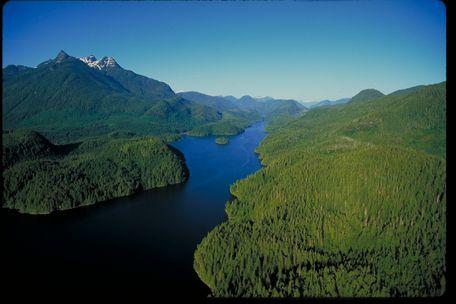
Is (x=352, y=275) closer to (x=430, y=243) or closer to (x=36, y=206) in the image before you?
(x=430, y=243)

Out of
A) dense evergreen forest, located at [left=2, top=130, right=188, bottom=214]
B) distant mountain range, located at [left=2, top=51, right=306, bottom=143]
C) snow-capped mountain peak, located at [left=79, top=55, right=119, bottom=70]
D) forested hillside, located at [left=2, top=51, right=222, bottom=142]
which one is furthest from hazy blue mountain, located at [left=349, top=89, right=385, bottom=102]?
snow-capped mountain peak, located at [left=79, top=55, right=119, bottom=70]

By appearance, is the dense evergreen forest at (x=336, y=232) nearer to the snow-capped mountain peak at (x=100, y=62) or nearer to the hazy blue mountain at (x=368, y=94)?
the hazy blue mountain at (x=368, y=94)

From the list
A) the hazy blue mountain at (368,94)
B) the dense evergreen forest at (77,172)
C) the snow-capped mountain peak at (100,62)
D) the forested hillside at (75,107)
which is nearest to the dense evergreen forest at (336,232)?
the dense evergreen forest at (77,172)

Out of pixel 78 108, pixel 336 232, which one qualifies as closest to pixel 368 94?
pixel 78 108

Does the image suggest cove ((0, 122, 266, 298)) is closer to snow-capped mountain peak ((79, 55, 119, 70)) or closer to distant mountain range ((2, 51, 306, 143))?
distant mountain range ((2, 51, 306, 143))

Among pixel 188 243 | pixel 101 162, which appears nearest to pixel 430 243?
pixel 188 243

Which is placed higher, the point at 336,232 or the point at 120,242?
the point at 336,232

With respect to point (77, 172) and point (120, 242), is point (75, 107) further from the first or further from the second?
point (120, 242)
